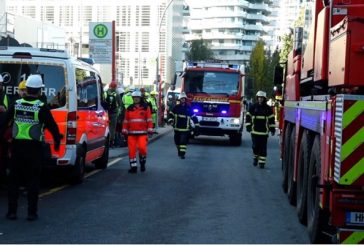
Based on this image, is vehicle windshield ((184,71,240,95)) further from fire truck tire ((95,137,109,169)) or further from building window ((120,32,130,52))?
building window ((120,32,130,52))

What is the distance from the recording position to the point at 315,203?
24.2ft

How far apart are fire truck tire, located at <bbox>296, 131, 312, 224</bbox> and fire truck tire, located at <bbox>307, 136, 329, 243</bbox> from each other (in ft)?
1.34

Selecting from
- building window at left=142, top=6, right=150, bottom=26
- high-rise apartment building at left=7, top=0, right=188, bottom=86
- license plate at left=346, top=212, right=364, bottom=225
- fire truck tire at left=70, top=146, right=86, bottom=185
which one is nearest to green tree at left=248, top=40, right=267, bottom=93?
high-rise apartment building at left=7, top=0, right=188, bottom=86

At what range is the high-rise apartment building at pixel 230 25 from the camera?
503 ft

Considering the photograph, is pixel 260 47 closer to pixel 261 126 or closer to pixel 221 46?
pixel 221 46

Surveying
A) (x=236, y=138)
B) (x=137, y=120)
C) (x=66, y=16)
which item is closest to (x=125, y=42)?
(x=66, y=16)

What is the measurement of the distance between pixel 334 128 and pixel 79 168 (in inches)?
251

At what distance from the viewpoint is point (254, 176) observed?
47.6ft

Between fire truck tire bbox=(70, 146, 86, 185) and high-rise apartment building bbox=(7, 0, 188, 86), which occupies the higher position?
high-rise apartment building bbox=(7, 0, 188, 86)

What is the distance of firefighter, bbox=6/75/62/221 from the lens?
8594 mm

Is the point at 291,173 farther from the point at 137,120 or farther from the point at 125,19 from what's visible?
the point at 125,19

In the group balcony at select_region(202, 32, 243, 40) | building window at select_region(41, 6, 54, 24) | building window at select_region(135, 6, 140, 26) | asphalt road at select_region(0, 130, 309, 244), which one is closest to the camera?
asphalt road at select_region(0, 130, 309, 244)

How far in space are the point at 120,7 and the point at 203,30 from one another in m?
71.0

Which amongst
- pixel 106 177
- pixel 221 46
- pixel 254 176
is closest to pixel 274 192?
pixel 254 176
